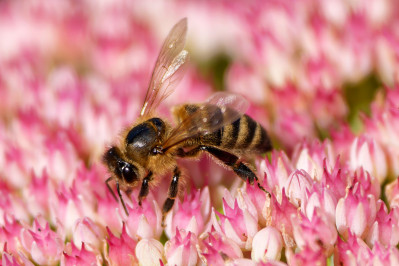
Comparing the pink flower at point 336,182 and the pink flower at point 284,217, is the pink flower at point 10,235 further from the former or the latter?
the pink flower at point 336,182

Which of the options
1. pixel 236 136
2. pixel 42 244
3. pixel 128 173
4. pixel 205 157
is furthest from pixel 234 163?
pixel 42 244

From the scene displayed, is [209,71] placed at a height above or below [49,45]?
below

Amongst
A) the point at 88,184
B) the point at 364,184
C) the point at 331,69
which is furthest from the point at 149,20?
the point at 364,184

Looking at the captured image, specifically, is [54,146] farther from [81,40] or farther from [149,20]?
[149,20]

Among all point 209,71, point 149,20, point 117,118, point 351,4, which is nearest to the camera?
point 117,118

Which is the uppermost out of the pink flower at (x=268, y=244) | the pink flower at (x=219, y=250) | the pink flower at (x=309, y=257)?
the pink flower at (x=219, y=250)

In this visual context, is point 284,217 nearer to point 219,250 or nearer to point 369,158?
point 219,250

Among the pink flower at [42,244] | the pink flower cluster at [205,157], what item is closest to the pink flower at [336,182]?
the pink flower cluster at [205,157]
